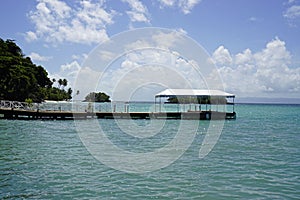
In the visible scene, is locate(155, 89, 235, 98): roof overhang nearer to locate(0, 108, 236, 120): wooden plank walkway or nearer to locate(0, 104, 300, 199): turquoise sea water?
locate(0, 108, 236, 120): wooden plank walkway

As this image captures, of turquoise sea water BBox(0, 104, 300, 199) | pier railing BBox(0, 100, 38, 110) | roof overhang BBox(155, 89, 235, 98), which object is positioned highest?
roof overhang BBox(155, 89, 235, 98)

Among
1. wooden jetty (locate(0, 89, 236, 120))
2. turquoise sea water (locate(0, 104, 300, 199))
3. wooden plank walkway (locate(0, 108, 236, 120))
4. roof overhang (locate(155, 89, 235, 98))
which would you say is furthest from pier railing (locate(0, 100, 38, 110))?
turquoise sea water (locate(0, 104, 300, 199))

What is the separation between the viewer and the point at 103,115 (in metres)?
44.6

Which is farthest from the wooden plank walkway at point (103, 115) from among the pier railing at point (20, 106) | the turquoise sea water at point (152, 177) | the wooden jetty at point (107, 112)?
the turquoise sea water at point (152, 177)

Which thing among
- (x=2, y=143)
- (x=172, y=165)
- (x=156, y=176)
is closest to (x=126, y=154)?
(x=172, y=165)

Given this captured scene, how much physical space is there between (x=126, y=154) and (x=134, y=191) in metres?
6.78

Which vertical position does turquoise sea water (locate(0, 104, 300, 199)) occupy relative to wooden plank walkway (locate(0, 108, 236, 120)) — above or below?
below

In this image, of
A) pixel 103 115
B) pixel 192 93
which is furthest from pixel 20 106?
pixel 192 93

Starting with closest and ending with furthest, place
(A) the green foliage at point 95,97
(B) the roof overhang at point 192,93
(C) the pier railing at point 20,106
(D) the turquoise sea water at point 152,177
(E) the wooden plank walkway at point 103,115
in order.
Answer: (D) the turquoise sea water at point 152,177, (E) the wooden plank walkway at point 103,115, (C) the pier railing at point 20,106, (B) the roof overhang at point 192,93, (A) the green foliage at point 95,97

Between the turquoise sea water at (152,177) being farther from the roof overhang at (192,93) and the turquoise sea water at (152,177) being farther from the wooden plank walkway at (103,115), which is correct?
the roof overhang at (192,93)

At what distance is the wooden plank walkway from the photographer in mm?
38581

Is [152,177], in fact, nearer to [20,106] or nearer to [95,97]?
[20,106]

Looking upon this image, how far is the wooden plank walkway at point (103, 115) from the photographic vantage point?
3858cm

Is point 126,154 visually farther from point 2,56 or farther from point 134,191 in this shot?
point 2,56
